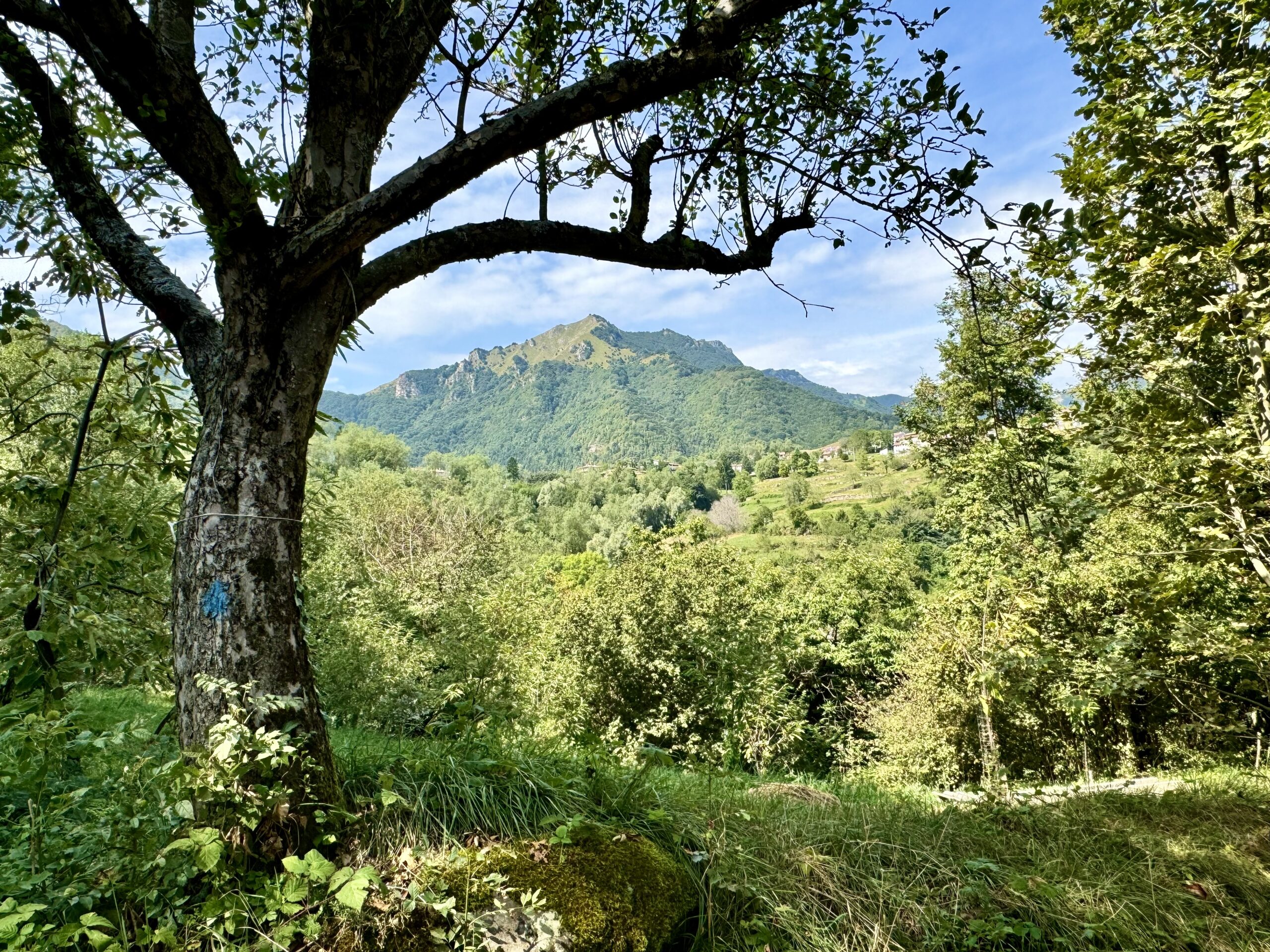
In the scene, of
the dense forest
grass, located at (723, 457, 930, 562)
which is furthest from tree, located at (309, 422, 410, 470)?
the dense forest

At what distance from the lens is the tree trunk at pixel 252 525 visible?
7.60ft

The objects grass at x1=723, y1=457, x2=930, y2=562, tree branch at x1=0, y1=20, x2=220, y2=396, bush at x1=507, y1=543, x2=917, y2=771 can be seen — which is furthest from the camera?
grass at x1=723, y1=457, x2=930, y2=562

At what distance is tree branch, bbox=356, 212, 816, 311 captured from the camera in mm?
2834

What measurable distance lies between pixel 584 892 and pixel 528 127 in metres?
2.95

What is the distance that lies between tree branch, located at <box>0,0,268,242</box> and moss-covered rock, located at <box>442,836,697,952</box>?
8.82 feet

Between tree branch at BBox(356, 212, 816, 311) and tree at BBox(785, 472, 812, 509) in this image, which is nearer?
tree branch at BBox(356, 212, 816, 311)

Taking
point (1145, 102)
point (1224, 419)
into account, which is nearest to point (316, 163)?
point (1145, 102)

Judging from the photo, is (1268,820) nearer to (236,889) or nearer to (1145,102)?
(1145,102)

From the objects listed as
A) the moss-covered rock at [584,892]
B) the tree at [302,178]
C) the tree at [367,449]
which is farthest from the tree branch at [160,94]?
the tree at [367,449]

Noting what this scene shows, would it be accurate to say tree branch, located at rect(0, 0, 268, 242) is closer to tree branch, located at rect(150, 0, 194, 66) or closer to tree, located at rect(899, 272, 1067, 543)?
tree branch, located at rect(150, 0, 194, 66)

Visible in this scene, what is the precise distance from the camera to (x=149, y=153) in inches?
138

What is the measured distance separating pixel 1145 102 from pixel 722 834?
20.1 ft

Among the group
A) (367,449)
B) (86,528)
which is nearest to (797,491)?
(367,449)

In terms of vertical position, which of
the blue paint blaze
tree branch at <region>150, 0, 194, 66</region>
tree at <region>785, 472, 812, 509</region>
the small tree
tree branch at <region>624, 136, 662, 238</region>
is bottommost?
the small tree
